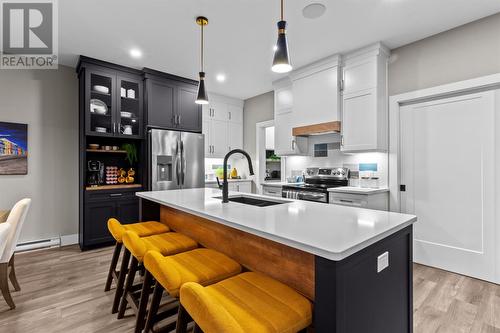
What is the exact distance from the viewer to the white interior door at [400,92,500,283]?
2.66 m

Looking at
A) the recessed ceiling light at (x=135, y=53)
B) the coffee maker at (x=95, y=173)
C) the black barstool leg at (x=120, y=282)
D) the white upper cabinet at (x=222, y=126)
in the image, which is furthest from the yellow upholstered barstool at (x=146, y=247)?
the white upper cabinet at (x=222, y=126)

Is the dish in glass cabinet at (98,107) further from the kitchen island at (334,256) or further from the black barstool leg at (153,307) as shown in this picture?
the black barstool leg at (153,307)

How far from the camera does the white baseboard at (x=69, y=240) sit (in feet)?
12.6

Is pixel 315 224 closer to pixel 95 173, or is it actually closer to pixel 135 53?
pixel 135 53

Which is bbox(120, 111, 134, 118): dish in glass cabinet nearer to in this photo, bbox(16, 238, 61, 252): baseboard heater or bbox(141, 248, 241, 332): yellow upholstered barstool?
bbox(16, 238, 61, 252): baseboard heater

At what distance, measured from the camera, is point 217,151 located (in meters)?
5.39

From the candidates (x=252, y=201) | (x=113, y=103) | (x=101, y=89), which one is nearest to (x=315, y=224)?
(x=252, y=201)

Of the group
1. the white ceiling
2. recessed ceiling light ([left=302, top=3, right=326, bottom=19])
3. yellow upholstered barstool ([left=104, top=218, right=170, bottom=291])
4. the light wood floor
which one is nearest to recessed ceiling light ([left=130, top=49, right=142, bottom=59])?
the white ceiling

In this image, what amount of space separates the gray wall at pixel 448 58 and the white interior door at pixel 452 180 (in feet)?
0.86

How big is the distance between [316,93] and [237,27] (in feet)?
5.19

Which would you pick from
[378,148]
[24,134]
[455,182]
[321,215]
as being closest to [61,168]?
[24,134]

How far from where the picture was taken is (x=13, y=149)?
3.46m

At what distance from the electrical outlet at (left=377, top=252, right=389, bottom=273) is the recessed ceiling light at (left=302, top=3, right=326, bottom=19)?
7.69 ft

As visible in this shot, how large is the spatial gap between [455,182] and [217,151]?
4.01 meters
